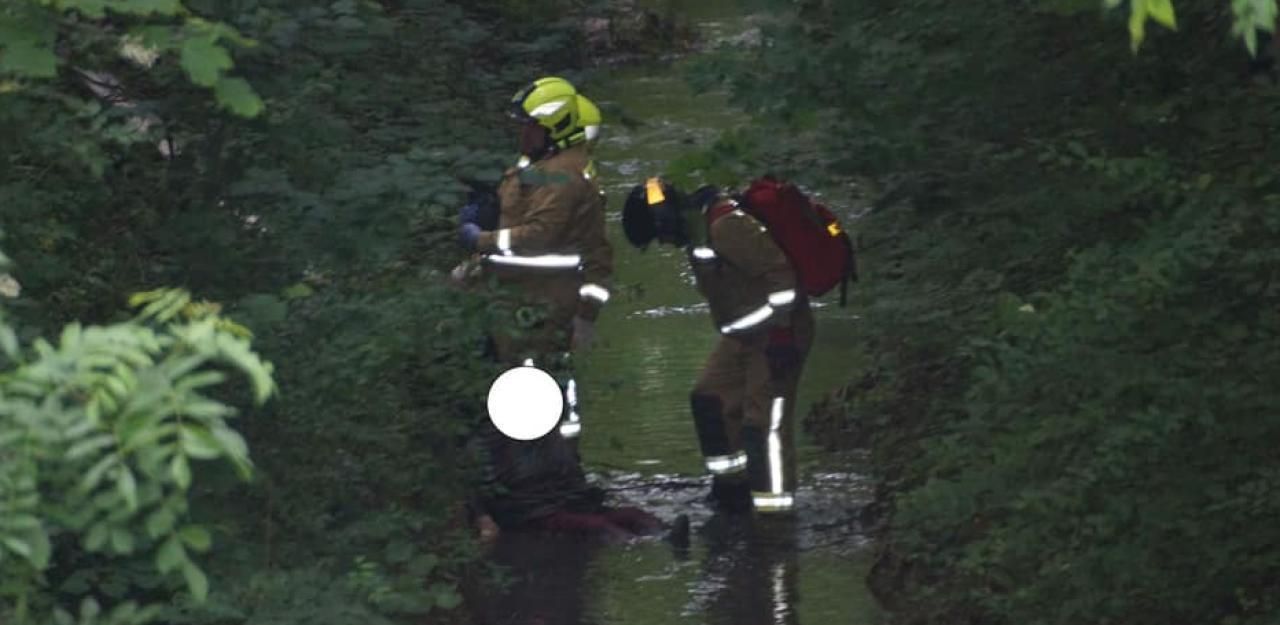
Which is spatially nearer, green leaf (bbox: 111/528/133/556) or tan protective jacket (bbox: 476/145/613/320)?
green leaf (bbox: 111/528/133/556)

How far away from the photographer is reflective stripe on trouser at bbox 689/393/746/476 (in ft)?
34.0

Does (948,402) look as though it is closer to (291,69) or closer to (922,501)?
(922,501)

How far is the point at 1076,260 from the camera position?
22.4 ft

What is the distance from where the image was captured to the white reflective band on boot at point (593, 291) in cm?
1016

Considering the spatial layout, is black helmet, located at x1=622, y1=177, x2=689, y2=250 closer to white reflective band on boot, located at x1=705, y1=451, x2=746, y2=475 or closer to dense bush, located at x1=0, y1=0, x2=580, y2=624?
white reflective band on boot, located at x1=705, y1=451, x2=746, y2=475

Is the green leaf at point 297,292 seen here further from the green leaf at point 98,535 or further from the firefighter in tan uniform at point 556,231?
the green leaf at point 98,535

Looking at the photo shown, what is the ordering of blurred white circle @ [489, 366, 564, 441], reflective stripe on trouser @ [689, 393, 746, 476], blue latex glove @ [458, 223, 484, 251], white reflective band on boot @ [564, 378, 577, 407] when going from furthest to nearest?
reflective stripe on trouser @ [689, 393, 746, 476] < blue latex glove @ [458, 223, 484, 251] < white reflective band on boot @ [564, 378, 577, 407] < blurred white circle @ [489, 366, 564, 441]

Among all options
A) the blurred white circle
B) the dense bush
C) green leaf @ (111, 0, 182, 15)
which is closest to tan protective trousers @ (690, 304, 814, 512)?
the blurred white circle

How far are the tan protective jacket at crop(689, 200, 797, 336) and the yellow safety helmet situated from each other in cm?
78

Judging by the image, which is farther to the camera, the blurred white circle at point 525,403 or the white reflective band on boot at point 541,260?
the white reflective band on boot at point 541,260

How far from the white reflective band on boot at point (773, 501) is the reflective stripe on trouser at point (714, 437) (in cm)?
23

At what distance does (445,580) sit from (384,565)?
5.14ft

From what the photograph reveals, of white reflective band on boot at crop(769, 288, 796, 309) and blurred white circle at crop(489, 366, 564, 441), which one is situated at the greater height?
white reflective band on boot at crop(769, 288, 796, 309)

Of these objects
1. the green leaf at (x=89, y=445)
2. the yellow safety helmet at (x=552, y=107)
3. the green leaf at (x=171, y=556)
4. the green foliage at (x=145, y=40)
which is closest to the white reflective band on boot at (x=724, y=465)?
the yellow safety helmet at (x=552, y=107)
